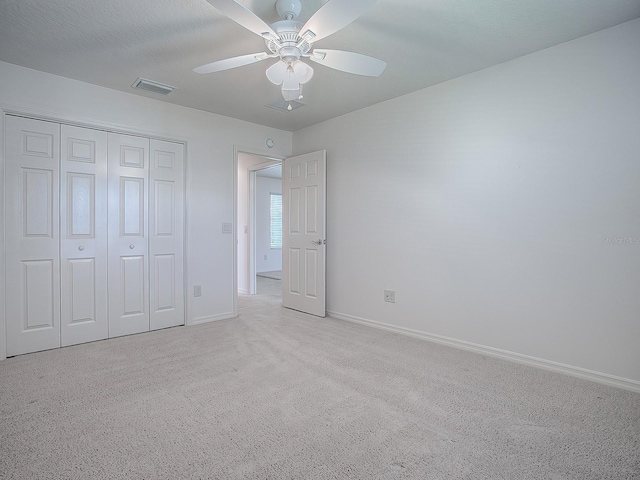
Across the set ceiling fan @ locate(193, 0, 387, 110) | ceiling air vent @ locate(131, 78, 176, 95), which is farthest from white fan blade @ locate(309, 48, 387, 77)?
ceiling air vent @ locate(131, 78, 176, 95)

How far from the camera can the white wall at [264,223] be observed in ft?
29.3

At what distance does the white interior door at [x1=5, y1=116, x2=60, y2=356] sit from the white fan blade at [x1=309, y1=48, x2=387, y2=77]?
8.38 feet

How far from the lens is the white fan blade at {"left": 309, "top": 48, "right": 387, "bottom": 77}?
1.95 meters

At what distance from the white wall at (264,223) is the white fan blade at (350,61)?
7018 mm

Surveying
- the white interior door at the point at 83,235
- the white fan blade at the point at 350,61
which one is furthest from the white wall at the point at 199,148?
the white fan blade at the point at 350,61

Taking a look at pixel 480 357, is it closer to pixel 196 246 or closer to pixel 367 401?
pixel 367 401

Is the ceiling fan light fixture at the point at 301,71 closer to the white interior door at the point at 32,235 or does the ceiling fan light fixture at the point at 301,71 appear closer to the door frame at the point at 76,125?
the door frame at the point at 76,125

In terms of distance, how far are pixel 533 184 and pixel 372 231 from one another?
1591 mm

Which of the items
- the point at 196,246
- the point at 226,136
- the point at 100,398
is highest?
the point at 226,136

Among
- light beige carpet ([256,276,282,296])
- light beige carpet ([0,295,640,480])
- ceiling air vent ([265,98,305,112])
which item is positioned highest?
ceiling air vent ([265,98,305,112])

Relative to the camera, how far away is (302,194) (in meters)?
4.36

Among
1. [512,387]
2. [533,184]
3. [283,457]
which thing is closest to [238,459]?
[283,457]

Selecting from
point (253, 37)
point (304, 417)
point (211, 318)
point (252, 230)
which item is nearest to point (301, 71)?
point (253, 37)

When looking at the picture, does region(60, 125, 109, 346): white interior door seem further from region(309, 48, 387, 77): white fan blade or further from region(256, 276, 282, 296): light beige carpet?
region(256, 276, 282, 296): light beige carpet
